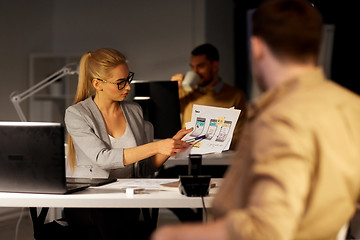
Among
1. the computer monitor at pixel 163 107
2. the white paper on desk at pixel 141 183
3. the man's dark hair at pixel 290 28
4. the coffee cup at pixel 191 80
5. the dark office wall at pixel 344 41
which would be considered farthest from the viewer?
the dark office wall at pixel 344 41

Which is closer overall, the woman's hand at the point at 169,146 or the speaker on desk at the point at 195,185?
the speaker on desk at the point at 195,185

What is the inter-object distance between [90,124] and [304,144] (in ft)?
6.77

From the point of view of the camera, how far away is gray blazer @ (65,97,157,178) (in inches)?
124

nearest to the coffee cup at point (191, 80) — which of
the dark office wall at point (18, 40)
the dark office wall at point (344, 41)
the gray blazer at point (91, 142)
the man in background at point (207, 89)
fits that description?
the man in background at point (207, 89)

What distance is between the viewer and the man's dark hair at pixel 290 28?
1.38 metres

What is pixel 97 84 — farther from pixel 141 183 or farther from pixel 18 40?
pixel 18 40

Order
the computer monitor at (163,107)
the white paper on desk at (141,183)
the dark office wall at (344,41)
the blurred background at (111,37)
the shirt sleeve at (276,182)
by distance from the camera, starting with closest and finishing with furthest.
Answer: the shirt sleeve at (276,182) → the white paper on desk at (141,183) → the computer monitor at (163,107) → the blurred background at (111,37) → the dark office wall at (344,41)

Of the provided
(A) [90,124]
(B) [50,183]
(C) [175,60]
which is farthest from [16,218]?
(B) [50,183]

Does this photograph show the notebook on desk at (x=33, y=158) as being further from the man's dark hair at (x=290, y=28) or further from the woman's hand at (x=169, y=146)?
the man's dark hair at (x=290, y=28)

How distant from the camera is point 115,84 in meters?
3.30

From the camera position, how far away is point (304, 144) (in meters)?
1.30

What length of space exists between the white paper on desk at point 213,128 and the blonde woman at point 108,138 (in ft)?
0.20

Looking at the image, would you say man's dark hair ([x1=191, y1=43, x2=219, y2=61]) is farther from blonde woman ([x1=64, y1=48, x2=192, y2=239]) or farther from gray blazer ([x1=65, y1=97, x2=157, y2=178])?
gray blazer ([x1=65, y1=97, x2=157, y2=178])

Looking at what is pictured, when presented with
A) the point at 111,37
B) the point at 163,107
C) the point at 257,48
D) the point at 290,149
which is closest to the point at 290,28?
the point at 257,48
